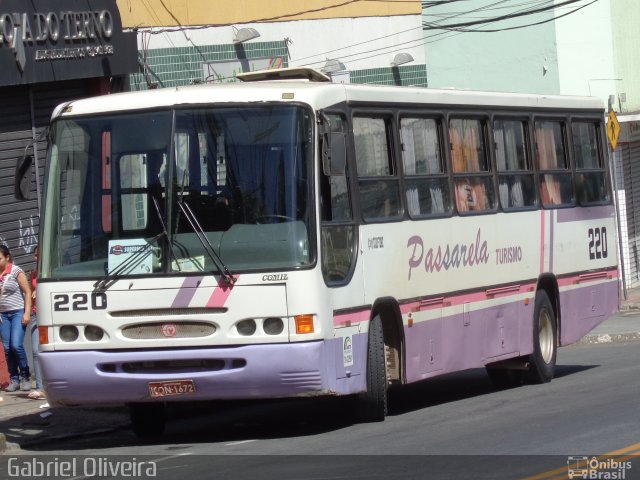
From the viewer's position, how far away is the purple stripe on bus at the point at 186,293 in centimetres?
1133

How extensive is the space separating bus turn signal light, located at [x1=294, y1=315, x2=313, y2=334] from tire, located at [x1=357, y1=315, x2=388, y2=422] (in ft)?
3.98

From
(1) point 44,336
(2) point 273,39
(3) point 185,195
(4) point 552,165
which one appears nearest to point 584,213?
(4) point 552,165

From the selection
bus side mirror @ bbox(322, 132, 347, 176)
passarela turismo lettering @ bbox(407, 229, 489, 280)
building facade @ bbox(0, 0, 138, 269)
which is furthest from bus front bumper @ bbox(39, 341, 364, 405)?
building facade @ bbox(0, 0, 138, 269)

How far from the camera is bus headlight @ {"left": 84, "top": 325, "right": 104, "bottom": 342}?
11.6 meters

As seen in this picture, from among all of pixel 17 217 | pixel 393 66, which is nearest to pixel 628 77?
pixel 393 66

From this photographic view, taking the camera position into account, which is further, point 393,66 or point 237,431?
point 393,66

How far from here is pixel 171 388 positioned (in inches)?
448

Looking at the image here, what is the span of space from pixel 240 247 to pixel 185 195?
0.68 meters

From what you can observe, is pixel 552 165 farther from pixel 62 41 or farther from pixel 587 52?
pixel 587 52

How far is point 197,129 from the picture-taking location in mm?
11742

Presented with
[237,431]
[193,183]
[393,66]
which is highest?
[393,66]

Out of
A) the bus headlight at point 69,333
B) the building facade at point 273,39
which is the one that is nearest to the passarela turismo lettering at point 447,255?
the bus headlight at point 69,333

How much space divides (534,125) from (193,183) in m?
5.77

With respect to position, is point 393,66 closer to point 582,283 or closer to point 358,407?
point 582,283
